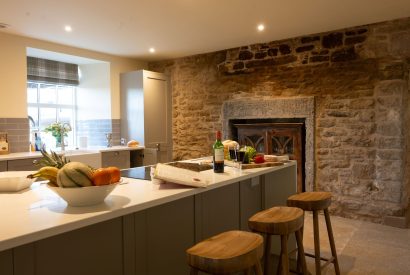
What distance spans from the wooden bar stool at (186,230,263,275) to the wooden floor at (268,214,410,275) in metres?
1.61

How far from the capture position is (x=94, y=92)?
19.1 feet

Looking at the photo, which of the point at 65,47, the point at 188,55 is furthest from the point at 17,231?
the point at 188,55

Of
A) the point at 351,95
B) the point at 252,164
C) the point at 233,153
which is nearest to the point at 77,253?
the point at 252,164

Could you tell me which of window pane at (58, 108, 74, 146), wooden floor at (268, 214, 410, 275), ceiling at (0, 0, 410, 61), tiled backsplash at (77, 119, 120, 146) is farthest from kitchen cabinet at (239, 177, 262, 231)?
window pane at (58, 108, 74, 146)

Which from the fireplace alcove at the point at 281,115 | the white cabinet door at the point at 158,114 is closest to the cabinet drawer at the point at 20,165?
the white cabinet door at the point at 158,114

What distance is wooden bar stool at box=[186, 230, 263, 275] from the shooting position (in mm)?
1308

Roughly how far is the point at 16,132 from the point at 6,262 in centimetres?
385

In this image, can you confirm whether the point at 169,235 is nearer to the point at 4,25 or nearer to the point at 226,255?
the point at 226,255

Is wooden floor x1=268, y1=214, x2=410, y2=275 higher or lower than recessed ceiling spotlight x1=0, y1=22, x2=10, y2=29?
lower

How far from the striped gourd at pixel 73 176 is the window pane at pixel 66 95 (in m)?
4.85

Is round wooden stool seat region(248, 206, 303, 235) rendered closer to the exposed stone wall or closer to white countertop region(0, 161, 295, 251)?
white countertop region(0, 161, 295, 251)

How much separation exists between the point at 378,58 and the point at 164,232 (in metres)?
Result: 3.63

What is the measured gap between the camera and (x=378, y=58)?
4.08m

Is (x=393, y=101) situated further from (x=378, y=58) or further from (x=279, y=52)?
(x=279, y=52)
